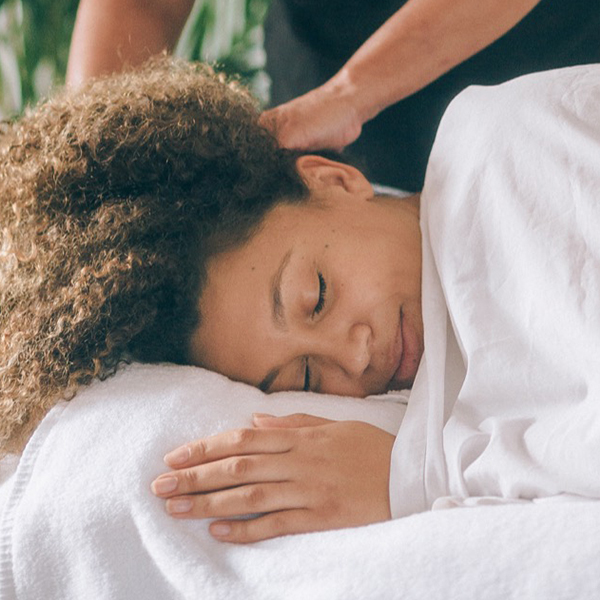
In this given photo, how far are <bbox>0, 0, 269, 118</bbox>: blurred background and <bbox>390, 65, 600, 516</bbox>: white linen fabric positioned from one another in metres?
0.86

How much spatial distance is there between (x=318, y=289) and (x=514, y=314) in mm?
233

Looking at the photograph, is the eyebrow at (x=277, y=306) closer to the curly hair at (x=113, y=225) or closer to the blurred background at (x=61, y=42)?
the curly hair at (x=113, y=225)

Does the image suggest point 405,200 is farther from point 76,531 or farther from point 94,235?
point 76,531

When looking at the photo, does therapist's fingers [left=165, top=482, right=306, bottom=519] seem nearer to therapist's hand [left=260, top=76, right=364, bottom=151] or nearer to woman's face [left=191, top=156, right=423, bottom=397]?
woman's face [left=191, top=156, right=423, bottom=397]

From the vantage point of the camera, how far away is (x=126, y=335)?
0.85 meters

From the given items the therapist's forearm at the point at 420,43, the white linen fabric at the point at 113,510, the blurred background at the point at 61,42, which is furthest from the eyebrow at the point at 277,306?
the blurred background at the point at 61,42

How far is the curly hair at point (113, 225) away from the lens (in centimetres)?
84

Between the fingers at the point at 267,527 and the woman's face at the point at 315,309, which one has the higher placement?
the woman's face at the point at 315,309

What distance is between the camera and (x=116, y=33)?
133 centimetres

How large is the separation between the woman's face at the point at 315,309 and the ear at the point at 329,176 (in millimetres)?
95

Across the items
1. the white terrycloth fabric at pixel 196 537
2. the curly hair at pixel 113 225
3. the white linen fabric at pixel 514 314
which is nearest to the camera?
the white terrycloth fabric at pixel 196 537

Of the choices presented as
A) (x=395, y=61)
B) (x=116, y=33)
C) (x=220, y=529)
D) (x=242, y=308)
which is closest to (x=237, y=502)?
(x=220, y=529)

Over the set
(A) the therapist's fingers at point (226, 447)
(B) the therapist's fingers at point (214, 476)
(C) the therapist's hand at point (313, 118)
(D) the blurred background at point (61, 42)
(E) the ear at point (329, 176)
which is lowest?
(B) the therapist's fingers at point (214, 476)

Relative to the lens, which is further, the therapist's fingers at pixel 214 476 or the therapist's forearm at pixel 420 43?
the therapist's forearm at pixel 420 43
